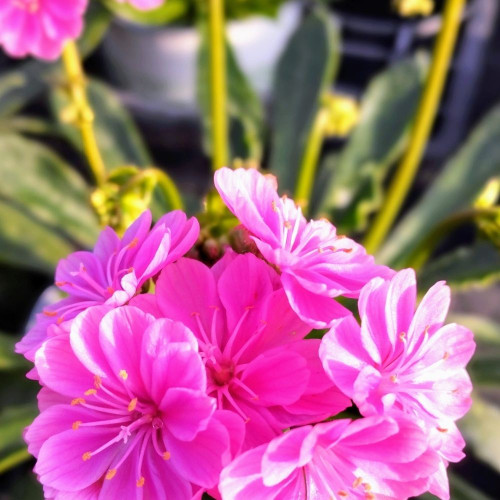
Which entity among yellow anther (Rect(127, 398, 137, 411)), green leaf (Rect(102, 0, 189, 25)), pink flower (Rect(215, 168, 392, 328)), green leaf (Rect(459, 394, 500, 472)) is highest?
pink flower (Rect(215, 168, 392, 328))

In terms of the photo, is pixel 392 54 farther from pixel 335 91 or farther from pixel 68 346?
pixel 68 346

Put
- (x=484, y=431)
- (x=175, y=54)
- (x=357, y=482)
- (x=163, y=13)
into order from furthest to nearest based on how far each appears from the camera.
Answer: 1. (x=175, y=54)
2. (x=163, y=13)
3. (x=484, y=431)
4. (x=357, y=482)

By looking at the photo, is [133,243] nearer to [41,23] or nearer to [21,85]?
[41,23]

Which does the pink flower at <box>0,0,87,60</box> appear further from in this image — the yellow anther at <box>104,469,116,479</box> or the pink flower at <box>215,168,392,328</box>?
the yellow anther at <box>104,469,116,479</box>

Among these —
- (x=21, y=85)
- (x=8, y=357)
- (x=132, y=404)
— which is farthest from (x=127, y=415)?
(x=21, y=85)

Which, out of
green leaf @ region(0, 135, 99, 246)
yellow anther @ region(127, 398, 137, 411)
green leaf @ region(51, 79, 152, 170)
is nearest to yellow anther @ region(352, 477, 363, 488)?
yellow anther @ region(127, 398, 137, 411)

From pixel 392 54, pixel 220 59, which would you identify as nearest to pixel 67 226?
pixel 220 59
